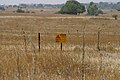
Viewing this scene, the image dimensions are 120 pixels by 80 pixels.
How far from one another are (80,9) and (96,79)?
449 ft

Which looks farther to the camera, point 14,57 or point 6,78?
point 14,57

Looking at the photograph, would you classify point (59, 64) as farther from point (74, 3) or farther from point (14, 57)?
point (74, 3)

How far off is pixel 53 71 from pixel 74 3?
134 m

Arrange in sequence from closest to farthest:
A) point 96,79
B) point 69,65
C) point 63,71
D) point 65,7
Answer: point 96,79 < point 63,71 < point 69,65 < point 65,7

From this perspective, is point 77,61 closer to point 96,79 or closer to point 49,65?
point 49,65

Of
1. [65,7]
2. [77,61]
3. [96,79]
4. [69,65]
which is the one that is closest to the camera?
[96,79]

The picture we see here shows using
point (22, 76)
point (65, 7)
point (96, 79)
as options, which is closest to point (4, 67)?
point (22, 76)

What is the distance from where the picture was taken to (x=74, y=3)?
14388 cm

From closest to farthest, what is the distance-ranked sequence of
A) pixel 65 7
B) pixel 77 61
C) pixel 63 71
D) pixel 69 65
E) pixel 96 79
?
pixel 96 79 → pixel 63 71 → pixel 69 65 → pixel 77 61 → pixel 65 7

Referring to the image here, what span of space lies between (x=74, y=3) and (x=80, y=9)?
3271 mm

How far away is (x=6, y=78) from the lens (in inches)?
342

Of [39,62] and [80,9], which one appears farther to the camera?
[80,9]

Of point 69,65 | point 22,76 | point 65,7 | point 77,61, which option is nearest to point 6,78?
point 22,76

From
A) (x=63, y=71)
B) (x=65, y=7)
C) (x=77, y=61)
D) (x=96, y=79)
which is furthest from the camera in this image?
(x=65, y=7)
